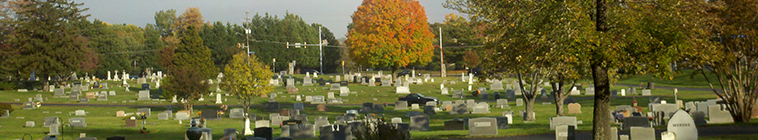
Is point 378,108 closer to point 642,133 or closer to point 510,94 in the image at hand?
point 510,94

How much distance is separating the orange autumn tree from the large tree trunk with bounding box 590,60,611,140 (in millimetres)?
45184

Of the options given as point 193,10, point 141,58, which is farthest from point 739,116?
point 193,10

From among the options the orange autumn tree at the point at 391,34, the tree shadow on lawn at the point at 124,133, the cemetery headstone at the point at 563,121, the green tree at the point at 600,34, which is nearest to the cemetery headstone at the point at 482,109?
the cemetery headstone at the point at 563,121

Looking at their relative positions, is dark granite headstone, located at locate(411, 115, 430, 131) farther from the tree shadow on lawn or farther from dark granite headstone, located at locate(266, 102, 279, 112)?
dark granite headstone, located at locate(266, 102, 279, 112)

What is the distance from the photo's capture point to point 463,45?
9138 centimetres

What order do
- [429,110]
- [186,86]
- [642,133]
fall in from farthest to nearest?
[186,86], [429,110], [642,133]

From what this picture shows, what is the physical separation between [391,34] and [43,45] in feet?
103

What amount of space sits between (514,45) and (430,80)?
49.1m

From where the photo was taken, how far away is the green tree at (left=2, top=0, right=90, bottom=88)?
54.5 metres

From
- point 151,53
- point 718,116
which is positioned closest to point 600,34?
A: point 718,116

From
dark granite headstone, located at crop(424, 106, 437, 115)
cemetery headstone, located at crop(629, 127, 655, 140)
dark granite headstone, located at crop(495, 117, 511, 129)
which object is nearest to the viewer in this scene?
cemetery headstone, located at crop(629, 127, 655, 140)

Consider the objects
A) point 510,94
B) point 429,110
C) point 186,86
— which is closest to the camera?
point 429,110

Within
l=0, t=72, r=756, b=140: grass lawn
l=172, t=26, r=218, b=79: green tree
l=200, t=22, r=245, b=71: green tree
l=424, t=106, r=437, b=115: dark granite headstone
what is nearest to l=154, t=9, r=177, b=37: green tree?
l=200, t=22, r=245, b=71: green tree

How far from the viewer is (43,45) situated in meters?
54.7
